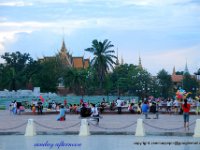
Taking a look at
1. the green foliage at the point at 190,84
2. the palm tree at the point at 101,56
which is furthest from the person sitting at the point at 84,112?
the green foliage at the point at 190,84

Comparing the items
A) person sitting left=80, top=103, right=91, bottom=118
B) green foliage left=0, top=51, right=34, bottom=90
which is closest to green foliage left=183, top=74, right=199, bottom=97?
green foliage left=0, top=51, right=34, bottom=90

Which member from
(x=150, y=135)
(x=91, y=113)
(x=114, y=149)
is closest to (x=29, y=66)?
(x=91, y=113)

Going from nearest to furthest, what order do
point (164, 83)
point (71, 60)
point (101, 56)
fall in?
1. point (101, 56)
2. point (164, 83)
3. point (71, 60)

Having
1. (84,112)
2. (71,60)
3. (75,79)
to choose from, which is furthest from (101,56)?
(84,112)

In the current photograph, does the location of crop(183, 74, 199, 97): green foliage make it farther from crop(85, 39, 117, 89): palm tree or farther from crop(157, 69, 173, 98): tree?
crop(85, 39, 117, 89): palm tree

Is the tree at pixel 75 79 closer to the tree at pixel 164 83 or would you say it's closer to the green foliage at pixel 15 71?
the green foliage at pixel 15 71

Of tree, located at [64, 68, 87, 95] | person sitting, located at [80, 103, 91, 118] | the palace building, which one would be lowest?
person sitting, located at [80, 103, 91, 118]

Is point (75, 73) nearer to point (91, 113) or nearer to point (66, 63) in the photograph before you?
point (66, 63)

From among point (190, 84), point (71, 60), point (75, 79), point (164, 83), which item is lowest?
point (75, 79)

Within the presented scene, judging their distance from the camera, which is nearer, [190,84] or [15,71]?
[15,71]

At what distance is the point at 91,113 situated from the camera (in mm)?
32406

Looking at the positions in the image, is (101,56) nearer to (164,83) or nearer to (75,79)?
(75,79)

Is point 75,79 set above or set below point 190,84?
below

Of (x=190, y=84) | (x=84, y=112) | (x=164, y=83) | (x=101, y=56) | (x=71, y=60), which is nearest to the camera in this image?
(x=84, y=112)
